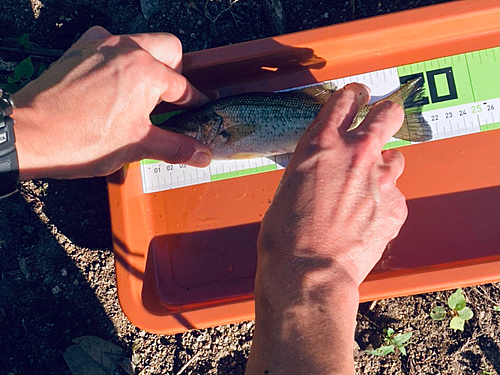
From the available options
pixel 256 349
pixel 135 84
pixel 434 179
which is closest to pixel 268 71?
pixel 135 84

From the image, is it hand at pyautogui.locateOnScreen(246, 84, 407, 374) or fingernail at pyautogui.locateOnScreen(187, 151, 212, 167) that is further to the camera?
fingernail at pyautogui.locateOnScreen(187, 151, 212, 167)

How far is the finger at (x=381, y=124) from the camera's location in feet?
7.11

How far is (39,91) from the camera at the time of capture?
A: 2.37m

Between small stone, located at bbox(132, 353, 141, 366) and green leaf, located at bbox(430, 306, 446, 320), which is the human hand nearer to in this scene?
green leaf, located at bbox(430, 306, 446, 320)

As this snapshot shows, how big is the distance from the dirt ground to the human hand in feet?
4.88

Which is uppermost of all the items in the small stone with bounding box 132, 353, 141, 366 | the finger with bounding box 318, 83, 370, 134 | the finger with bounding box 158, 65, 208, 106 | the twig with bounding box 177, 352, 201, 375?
the finger with bounding box 158, 65, 208, 106

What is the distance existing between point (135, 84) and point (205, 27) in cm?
157

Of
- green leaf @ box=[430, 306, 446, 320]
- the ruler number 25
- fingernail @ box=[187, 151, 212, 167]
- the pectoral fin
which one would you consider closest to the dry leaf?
fingernail @ box=[187, 151, 212, 167]

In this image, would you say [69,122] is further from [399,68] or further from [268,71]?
[399,68]

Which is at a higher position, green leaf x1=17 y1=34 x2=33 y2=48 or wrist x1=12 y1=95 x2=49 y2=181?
green leaf x1=17 y1=34 x2=33 y2=48

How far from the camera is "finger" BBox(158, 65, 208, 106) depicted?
2494 mm

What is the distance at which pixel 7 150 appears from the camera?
7.31 feet

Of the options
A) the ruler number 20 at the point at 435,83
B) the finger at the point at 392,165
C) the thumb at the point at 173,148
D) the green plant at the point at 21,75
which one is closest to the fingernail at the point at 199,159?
the thumb at the point at 173,148

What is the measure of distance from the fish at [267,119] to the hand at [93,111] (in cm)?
45
